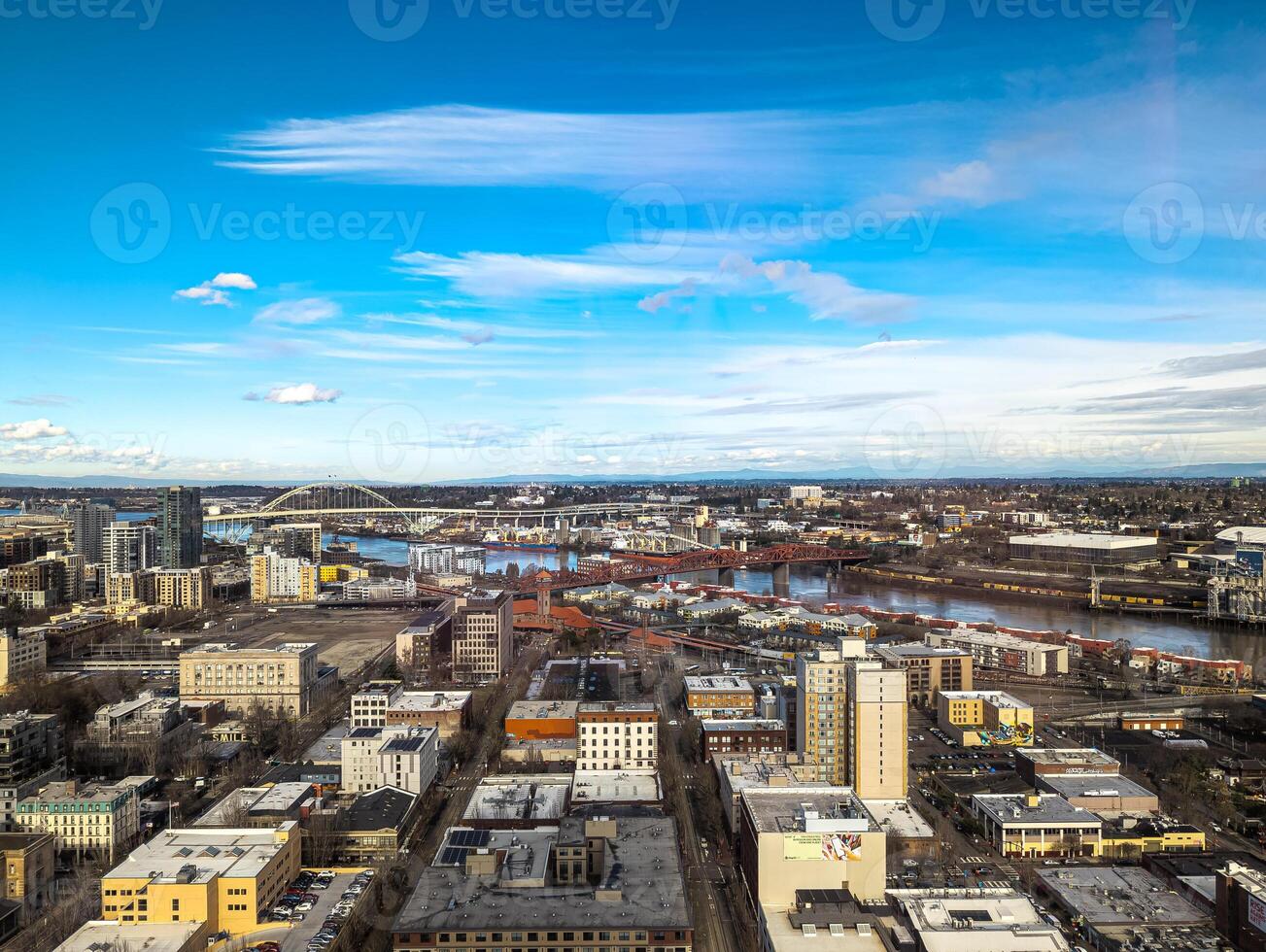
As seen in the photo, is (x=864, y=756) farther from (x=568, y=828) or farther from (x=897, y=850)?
(x=568, y=828)

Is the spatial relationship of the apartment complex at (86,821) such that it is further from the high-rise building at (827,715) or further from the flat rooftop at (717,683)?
the flat rooftop at (717,683)

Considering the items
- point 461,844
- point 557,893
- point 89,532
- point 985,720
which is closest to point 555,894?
point 557,893

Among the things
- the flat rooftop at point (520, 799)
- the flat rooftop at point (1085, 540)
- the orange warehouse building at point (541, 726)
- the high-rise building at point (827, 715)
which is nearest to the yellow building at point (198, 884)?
the flat rooftop at point (520, 799)

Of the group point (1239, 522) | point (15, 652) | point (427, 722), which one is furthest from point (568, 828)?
point (1239, 522)

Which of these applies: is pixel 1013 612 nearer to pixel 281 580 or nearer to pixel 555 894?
pixel 281 580

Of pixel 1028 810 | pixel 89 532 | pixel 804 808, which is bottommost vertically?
pixel 1028 810

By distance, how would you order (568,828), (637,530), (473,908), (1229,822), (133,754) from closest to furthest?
(473,908)
(568,828)
(1229,822)
(133,754)
(637,530)
